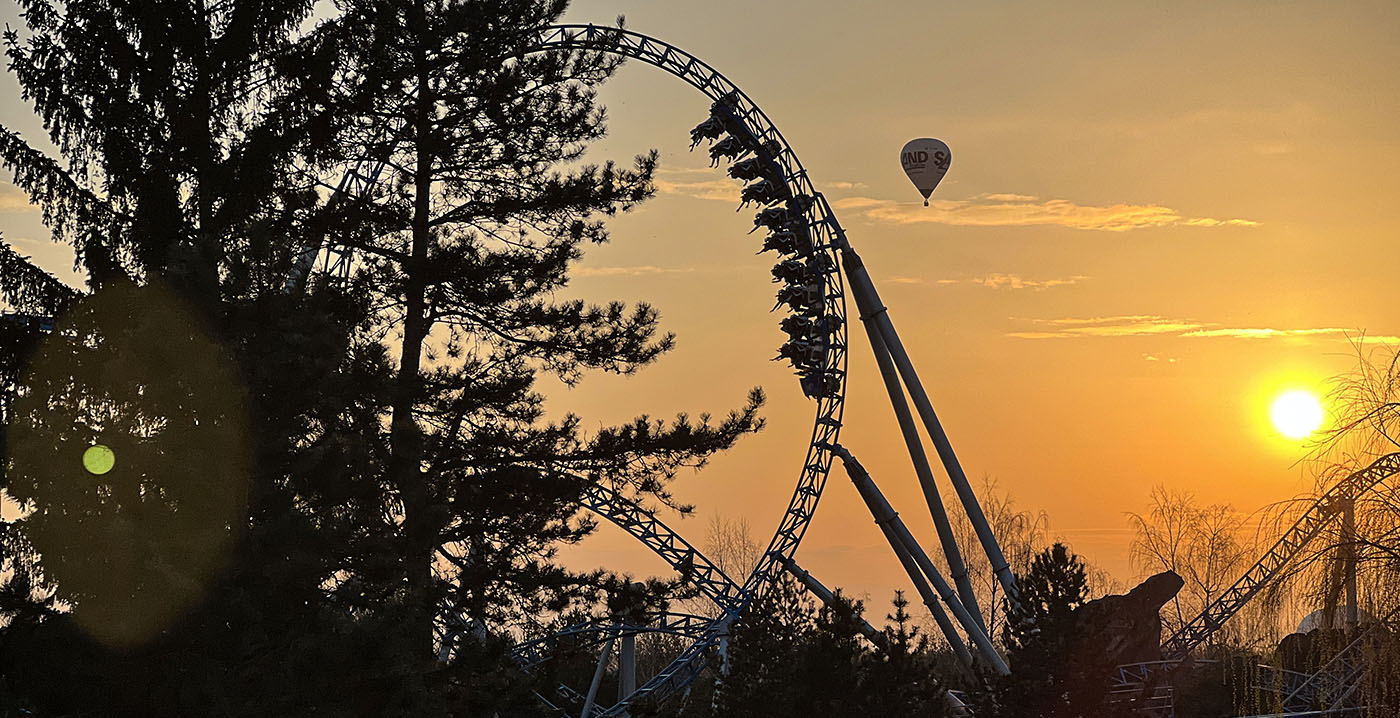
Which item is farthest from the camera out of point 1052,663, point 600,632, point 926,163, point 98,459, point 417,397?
point 926,163

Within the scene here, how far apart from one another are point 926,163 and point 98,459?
22665 millimetres

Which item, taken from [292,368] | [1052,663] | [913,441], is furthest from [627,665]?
[292,368]

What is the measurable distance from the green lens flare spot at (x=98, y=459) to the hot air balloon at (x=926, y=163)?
881 inches

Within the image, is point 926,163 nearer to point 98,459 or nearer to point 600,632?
point 600,632

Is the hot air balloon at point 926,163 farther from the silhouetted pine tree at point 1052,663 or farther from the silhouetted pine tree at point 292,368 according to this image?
the silhouetted pine tree at point 1052,663

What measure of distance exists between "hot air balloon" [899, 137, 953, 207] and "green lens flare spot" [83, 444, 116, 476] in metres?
22.4

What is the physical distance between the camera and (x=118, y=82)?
14156 millimetres

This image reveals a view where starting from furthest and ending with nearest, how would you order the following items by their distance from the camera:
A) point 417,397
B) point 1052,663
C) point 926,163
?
1. point 926,163
2. point 417,397
3. point 1052,663

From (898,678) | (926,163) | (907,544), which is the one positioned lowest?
(898,678)

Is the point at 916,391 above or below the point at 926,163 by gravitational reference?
below

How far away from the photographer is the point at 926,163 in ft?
102

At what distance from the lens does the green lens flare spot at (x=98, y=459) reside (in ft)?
35.4

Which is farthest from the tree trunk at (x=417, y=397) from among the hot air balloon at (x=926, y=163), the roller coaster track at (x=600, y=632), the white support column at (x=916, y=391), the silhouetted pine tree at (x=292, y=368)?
the hot air balloon at (x=926, y=163)

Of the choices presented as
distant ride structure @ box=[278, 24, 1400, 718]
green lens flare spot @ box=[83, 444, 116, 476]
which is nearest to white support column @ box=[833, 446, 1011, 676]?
distant ride structure @ box=[278, 24, 1400, 718]
